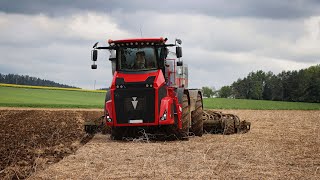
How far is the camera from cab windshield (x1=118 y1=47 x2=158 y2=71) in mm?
15812

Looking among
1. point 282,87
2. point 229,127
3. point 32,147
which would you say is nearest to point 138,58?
point 32,147

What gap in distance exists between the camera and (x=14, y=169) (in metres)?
10.5

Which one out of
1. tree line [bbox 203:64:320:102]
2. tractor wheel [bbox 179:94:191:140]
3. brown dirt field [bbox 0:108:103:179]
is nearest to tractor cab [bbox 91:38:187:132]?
tractor wheel [bbox 179:94:191:140]

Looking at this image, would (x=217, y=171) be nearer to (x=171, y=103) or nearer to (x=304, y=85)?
(x=171, y=103)

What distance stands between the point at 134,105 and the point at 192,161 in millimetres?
5075

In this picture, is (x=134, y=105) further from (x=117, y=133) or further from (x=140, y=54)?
(x=140, y=54)

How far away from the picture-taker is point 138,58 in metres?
15.9

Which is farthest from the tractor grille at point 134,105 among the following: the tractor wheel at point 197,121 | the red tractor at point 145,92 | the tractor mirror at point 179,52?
the tractor wheel at point 197,121

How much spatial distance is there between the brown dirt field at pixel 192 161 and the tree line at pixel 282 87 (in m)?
67.5

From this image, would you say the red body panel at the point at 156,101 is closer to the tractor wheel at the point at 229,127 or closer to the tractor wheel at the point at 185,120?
the tractor wheel at the point at 185,120

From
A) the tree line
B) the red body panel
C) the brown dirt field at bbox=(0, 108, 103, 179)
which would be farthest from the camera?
the tree line

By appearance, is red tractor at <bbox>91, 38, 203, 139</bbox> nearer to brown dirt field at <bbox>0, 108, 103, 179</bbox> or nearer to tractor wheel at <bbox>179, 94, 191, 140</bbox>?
tractor wheel at <bbox>179, 94, 191, 140</bbox>

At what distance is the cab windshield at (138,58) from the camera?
51.9ft

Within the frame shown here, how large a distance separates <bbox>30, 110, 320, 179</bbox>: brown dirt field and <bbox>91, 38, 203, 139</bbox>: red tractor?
1.10m
